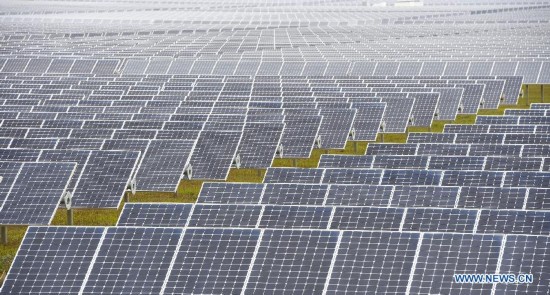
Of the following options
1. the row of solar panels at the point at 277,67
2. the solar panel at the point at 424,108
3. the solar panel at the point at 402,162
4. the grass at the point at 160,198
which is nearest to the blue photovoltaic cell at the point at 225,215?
the grass at the point at 160,198

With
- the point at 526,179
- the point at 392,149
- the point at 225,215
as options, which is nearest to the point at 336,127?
the point at 392,149

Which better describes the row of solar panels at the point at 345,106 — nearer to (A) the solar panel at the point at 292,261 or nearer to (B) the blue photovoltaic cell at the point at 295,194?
(B) the blue photovoltaic cell at the point at 295,194

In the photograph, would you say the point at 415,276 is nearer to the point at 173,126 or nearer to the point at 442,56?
the point at 173,126

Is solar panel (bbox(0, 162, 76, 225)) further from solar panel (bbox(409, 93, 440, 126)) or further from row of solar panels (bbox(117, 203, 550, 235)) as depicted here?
solar panel (bbox(409, 93, 440, 126))

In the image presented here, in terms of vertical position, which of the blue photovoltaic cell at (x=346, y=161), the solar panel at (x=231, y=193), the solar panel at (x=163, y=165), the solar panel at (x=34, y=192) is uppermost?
the solar panel at (x=163, y=165)

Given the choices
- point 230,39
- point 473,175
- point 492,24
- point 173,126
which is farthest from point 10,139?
point 492,24
